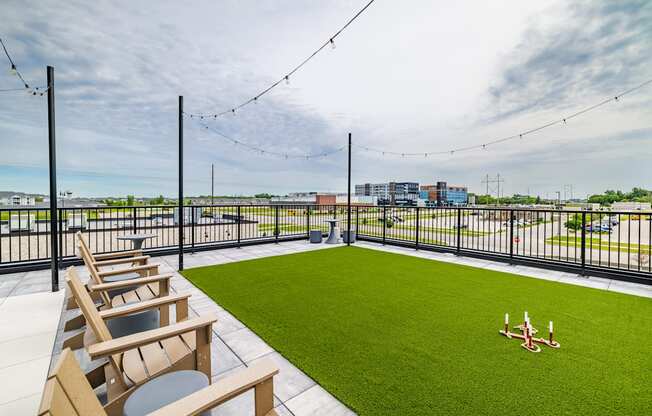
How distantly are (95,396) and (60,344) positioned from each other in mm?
2445

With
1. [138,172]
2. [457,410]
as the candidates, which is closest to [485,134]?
[457,410]

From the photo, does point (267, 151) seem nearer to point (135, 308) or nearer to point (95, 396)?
point (135, 308)

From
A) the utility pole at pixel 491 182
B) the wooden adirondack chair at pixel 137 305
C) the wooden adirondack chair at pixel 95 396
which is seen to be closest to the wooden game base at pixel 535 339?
the wooden adirondack chair at pixel 95 396

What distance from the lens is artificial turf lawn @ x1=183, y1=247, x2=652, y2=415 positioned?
1875 mm

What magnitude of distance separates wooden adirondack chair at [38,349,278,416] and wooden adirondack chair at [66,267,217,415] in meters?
0.17

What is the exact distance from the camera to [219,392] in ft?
3.53

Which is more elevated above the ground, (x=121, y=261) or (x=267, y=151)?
(x=267, y=151)

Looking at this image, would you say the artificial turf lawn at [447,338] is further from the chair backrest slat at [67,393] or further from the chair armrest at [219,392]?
the chair backrest slat at [67,393]

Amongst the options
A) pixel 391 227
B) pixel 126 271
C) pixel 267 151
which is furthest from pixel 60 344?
pixel 267 151

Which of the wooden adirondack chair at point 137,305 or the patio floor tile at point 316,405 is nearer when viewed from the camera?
the patio floor tile at point 316,405

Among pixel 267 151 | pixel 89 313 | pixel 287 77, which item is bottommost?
pixel 89 313

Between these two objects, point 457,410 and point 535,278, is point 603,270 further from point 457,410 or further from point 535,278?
point 457,410

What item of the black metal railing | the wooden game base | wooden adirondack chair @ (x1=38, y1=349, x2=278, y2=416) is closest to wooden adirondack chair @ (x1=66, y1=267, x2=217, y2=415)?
wooden adirondack chair @ (x1=38, y1=349, x2=278, y2=416)

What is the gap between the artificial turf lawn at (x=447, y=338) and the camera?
1.88m
